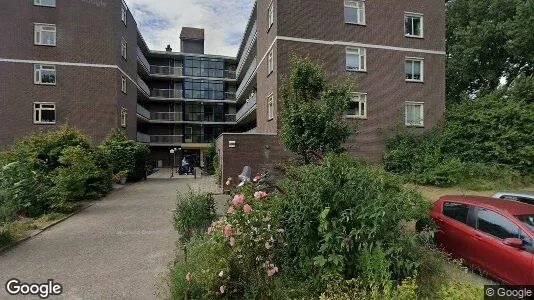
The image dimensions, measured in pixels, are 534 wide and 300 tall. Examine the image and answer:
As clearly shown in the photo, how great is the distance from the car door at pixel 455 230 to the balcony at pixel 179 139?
35.7m

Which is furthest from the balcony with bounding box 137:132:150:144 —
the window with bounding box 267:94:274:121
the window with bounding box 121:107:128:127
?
the window with bounding box 267:94:274:121

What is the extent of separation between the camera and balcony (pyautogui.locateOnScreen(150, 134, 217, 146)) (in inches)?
1535

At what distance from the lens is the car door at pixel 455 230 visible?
6.21 m

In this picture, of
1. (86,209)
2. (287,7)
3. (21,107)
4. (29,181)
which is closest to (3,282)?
(29,181)

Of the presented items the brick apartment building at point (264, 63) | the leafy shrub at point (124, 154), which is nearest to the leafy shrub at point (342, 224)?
the brick apartment building at point (264, 63)

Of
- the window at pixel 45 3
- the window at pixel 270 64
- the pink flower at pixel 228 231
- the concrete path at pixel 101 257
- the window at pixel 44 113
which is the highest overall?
the window at pixel 45 3

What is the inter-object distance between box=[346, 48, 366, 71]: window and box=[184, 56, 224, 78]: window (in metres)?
27.5

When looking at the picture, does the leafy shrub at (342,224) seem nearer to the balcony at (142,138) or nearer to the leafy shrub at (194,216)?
the leafy shrub at (194,216)

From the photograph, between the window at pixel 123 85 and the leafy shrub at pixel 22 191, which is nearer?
the leafy shrub at pixel 22 191

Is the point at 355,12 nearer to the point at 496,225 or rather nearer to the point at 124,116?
the point at 496,225

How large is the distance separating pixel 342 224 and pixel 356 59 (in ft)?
52.2

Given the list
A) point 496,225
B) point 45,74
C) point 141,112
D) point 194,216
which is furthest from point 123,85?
point 496,225

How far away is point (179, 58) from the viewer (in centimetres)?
4181

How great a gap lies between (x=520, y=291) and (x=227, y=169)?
11978 mm
